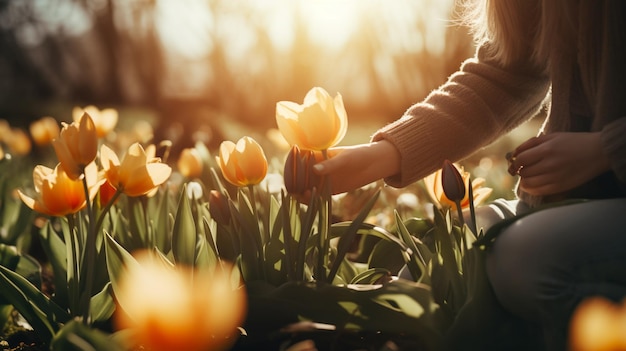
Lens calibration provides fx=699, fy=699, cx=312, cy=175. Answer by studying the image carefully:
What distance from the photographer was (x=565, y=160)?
1200 millimetres

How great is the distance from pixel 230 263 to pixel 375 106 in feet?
44.5

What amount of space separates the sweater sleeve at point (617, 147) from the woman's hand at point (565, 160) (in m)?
0.02

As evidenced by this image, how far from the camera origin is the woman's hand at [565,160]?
3.92 feet

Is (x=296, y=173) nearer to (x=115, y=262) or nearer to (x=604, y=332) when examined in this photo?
(x=115, y=262)

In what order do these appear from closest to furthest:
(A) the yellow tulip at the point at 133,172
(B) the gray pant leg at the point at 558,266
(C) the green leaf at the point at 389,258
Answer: (B) the gray pant leg at the point at 558,266, (A) the yellow tulip at the point at 133,172, (C) the green leaf at the point at 389,258

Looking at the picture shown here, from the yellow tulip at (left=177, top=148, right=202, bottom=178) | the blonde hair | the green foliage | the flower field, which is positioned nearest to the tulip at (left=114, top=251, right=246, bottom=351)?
the flower field

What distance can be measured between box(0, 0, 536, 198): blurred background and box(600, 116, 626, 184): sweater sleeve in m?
7.61

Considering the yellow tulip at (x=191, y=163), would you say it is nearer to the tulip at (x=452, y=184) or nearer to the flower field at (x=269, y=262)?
the flower field at (x=269, y=262)

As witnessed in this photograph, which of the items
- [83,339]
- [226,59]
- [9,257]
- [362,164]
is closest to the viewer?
[83,339]

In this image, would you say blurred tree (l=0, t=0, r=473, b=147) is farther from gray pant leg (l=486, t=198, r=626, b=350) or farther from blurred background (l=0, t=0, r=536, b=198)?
gray pant leg (l=486, t=198, r=626, b=350)

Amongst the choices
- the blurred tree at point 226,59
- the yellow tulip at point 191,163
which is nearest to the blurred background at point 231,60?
the blurred tree at point 226,59

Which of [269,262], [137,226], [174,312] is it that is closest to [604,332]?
[174,312]

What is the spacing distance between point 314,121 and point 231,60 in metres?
12.8

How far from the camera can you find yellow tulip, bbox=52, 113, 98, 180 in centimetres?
113
